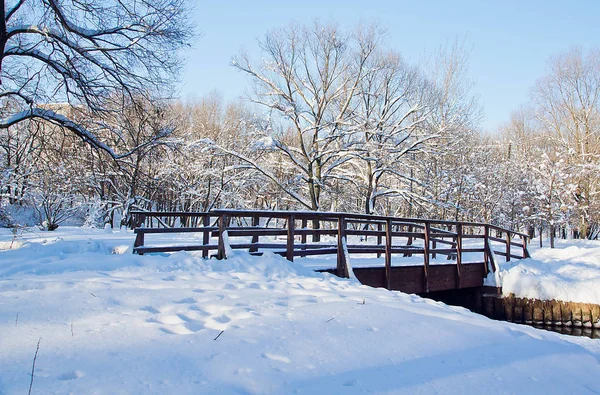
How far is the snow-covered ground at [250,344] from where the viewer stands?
2531mm

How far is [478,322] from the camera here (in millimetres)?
4500

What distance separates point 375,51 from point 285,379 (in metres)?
22.2

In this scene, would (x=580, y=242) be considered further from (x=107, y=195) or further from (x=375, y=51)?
(x=107, y=195)

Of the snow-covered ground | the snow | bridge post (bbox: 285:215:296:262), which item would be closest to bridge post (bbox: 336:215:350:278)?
bridge post (bbox: 285:215:296:262)

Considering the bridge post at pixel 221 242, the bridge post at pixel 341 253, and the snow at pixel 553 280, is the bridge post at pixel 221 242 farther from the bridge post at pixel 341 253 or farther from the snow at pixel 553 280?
the snow at pixel 553 280

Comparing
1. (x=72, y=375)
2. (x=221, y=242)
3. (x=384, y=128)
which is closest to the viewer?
(x=72, y=375)

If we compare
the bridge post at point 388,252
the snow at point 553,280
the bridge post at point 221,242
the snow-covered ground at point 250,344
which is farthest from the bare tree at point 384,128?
the snow-covered ground at point 250,344

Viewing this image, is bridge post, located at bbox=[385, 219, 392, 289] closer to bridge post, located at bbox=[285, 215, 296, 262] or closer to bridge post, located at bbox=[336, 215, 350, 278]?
bridge post, located at bbox=[336, 215, 350, 278]

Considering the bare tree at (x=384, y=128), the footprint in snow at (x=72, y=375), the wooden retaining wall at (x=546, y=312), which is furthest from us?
the bare tree at (x=384, y=128)

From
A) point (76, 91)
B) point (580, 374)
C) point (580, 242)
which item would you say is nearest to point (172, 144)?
point (76, 91)

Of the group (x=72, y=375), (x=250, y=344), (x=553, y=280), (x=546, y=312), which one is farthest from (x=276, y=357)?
(x=553, y=280)

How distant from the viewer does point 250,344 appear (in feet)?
10.2

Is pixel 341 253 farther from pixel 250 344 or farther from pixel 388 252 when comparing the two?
pixel 250 344

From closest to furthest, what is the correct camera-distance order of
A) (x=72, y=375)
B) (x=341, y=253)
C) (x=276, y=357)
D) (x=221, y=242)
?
(x=72, y=375)
(x=276, y=357)
(x=221, y=242)
(x=341, y=253)
